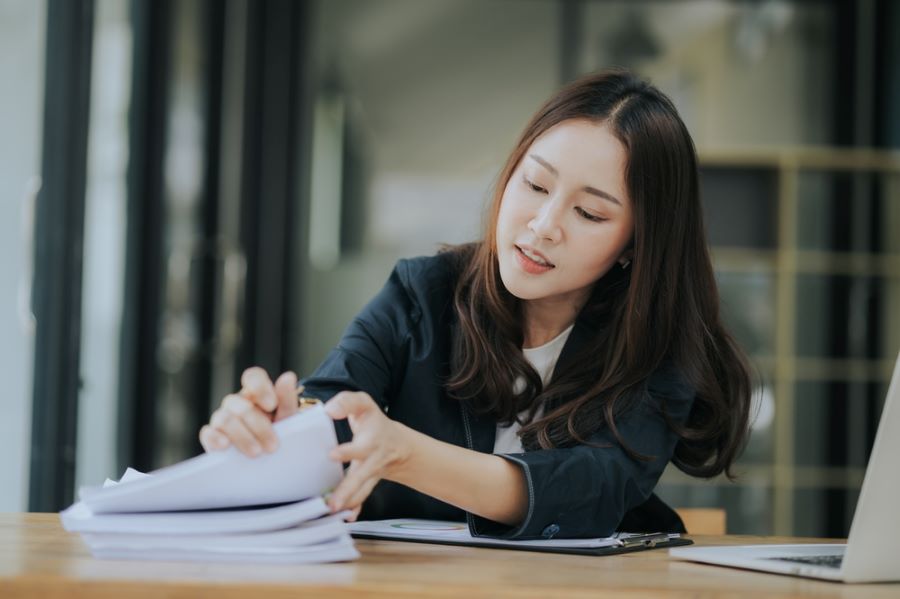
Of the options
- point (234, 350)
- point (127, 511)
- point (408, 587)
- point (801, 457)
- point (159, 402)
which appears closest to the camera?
point (408, 587)

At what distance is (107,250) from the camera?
3.13 metres

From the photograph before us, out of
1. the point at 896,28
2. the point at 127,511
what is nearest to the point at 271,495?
the point at 127,511

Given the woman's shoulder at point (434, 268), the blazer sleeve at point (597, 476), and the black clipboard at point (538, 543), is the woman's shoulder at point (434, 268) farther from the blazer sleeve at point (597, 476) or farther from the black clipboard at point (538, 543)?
the black clipboard at point (538, 543)

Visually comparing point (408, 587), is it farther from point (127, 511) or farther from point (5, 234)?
point (5, 234)

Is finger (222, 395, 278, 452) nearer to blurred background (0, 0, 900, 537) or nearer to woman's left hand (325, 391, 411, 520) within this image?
woman's left hand (325, 391, 411, 520)

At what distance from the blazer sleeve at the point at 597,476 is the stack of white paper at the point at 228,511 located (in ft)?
0.91

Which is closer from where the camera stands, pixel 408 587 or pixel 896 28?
pixel 408 587

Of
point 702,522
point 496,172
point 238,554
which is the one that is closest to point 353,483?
point 238,554

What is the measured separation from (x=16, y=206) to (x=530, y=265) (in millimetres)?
1302

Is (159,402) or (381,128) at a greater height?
(381,128)

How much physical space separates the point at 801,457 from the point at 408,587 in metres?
4.27

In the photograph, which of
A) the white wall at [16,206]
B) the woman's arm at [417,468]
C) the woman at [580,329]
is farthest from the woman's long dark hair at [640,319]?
the white wall at [16,206]

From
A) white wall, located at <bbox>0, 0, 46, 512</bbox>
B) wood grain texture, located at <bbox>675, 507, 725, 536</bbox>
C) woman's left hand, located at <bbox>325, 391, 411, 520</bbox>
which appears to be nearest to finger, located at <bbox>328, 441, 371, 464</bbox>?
woman's left hand, located at <bbox>325, 391, 411, 520</bbox>

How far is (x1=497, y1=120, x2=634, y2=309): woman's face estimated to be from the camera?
1548mm
